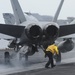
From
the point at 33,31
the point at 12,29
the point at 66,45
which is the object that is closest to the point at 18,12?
the point at 12,29

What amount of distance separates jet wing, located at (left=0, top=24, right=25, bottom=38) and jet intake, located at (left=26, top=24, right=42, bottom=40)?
23.8 inches

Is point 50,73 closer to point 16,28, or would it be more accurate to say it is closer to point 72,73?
point 72,73

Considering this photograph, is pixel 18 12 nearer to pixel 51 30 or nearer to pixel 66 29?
pixel 66 29

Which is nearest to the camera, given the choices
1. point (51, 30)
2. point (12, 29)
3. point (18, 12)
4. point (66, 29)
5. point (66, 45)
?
point (51, 30)

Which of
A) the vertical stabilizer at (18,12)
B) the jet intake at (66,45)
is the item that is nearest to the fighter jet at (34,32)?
the vertical stabilizer at (18,12)

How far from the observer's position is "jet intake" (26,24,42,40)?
57.8ft

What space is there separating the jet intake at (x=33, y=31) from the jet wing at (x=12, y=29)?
0.60 m

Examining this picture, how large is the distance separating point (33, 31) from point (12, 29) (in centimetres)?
128

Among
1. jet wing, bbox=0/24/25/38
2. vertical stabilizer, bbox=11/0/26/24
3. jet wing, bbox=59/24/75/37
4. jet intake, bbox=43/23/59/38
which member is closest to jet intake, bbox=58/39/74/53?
jet wing, bbox=59/24/75/37

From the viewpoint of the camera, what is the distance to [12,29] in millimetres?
18188

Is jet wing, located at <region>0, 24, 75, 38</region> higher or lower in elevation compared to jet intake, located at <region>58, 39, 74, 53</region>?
higher

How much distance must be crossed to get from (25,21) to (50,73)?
7.70m

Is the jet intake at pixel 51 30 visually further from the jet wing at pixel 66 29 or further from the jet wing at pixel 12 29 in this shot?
the jet wing at pixel 12 29

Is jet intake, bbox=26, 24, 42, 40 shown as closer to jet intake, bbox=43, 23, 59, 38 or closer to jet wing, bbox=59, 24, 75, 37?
jet intake, bbox=43, 23, 59, 38
